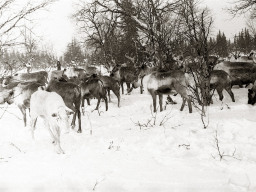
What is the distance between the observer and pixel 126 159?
17.2 ft

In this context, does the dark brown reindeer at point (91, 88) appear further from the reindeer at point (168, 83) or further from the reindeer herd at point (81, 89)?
the reindeer at point (168, 83)

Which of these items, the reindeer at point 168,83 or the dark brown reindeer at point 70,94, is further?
the reindeer at point 168,83

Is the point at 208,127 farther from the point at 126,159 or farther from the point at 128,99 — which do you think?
the point at 128,99

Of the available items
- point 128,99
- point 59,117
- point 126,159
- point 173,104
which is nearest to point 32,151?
point 59,117

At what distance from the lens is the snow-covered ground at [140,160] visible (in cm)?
409

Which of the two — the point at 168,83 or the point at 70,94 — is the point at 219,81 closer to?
the point at 168,83

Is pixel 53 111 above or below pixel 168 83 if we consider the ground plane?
below

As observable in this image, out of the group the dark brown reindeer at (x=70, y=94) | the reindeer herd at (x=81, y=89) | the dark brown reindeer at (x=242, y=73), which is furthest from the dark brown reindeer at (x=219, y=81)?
the dark brown reindeer at (x=70, y=94)

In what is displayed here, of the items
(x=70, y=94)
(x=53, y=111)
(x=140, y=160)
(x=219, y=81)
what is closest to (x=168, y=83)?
(x=219, y=81)

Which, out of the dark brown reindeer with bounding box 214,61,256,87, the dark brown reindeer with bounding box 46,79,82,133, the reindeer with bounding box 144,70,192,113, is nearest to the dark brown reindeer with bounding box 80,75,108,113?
the reindeer with bounding box 144,70,192,113

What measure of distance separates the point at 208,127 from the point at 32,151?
3641mm

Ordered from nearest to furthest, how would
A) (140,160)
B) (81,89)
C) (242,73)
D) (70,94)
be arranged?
1. (140,160)
2. (70,94)
3. (81,89)
4. (242,73)

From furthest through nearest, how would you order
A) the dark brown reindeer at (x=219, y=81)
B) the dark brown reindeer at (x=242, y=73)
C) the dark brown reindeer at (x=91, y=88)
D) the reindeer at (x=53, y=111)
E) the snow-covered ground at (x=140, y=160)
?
the dark brown reindeer at (x=242, y=73) < the dark brown reindeer at (x=91, y=88) < the dark brown reindeer at (x=219, y=81) < the reindeer at (x=53, y=111) < the snow-covered ground at (x=140, y=160)

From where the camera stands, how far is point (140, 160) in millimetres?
5207
